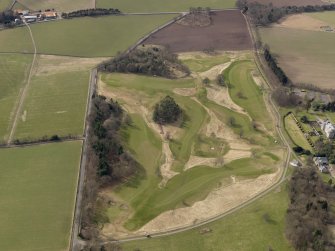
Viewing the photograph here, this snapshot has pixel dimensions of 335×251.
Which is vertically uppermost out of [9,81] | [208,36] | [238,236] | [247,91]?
[208,36]

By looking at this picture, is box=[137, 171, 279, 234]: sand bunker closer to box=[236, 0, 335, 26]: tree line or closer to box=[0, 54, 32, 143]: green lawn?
box=[0, 54, 32, 143]: green lawn

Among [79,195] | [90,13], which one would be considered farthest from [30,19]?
[79,195]

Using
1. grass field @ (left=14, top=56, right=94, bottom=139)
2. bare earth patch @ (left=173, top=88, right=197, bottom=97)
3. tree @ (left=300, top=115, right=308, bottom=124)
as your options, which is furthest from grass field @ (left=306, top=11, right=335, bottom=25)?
grass field @ (left=14, top=56, right=94, bottom=139)

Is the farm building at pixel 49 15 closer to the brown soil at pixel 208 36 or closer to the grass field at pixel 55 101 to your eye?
the grass field at pixel 55 101

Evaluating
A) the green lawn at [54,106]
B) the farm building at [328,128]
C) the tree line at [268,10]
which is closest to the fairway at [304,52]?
the tree line at [268,10]

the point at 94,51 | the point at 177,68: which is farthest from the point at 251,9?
the point at 94,51

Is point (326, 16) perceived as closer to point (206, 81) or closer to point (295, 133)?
point (206, 81)
